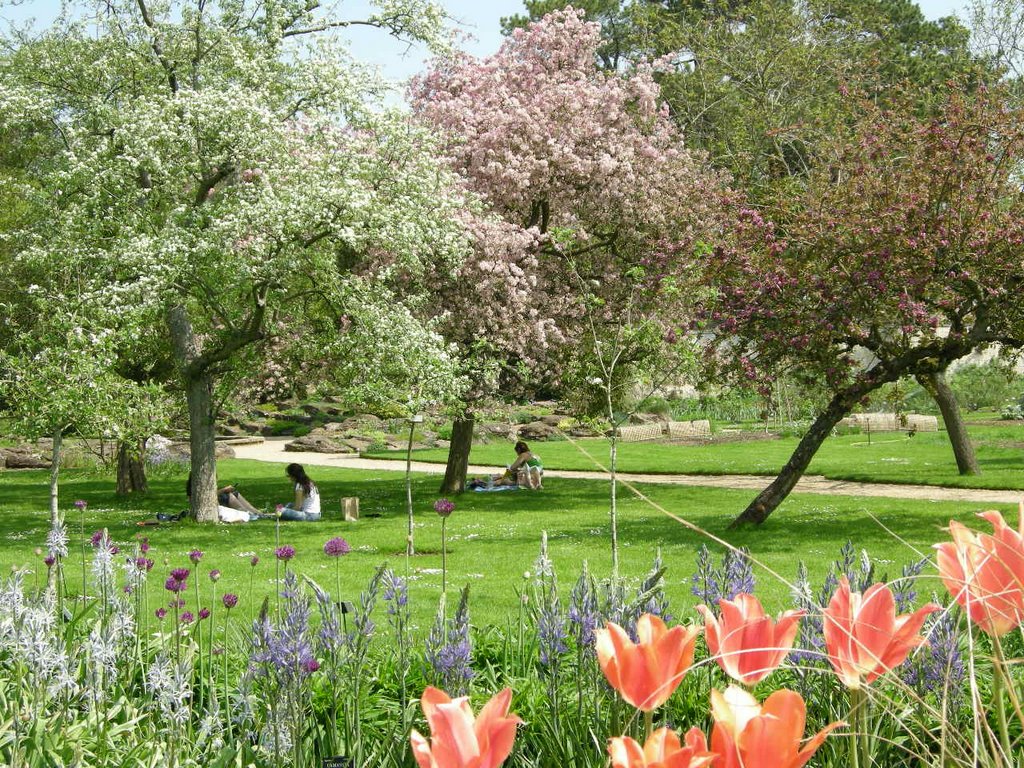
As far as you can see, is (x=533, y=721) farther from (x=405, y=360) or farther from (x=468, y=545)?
(x=405, y=360)

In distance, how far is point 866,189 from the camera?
1202 centimetres

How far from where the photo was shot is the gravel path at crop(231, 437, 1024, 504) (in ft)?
51.6

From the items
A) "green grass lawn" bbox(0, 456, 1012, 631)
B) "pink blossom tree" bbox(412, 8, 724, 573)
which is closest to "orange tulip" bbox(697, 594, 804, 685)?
"green grass lawn" bbox(0, 456, 1012, 631)

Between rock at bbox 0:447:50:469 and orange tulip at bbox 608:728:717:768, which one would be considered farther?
rock at bbox 0:447:50:469

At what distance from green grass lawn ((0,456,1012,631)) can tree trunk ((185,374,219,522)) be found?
0.66 m

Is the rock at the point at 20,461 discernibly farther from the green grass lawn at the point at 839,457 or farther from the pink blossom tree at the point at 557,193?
the pink blossom tree at the point at 557,193

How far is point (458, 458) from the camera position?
19.3 metres

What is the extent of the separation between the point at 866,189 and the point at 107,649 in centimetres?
1081

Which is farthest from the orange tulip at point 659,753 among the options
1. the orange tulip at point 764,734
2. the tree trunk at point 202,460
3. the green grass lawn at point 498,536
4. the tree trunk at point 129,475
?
the tree trunk at point 129,475

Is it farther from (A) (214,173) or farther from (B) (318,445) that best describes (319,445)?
(A) (214,173)

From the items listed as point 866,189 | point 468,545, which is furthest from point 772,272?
point 468,545

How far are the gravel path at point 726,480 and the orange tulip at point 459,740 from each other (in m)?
8.08

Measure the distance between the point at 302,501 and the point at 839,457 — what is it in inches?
521

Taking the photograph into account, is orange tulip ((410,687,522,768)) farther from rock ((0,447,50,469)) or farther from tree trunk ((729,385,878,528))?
rock ((0,447,50,469))
